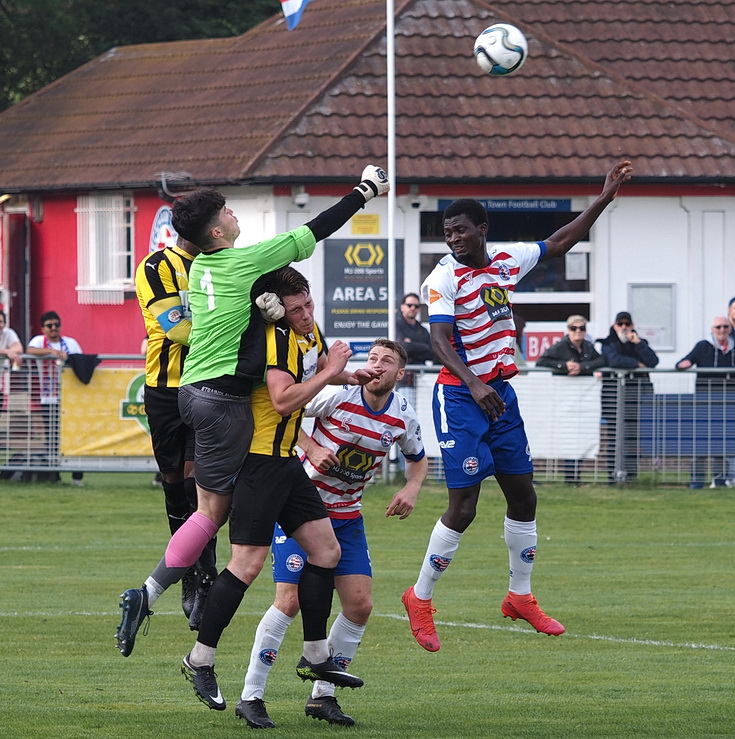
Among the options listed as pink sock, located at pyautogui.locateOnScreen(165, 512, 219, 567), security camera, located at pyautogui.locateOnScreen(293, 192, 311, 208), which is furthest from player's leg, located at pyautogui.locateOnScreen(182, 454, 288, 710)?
security camera, located at pyautogui.locateOnScreen(293, 192, 311, 208)

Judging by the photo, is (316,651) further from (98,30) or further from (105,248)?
(98,30)

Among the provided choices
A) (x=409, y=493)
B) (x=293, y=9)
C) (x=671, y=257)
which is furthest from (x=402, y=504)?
(x=671, y=257)

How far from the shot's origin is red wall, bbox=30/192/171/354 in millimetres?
27141

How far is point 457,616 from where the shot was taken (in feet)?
41.9

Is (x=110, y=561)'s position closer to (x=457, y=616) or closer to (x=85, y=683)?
(x=457, y=616)

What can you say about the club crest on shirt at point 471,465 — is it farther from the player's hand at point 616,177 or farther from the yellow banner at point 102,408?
the yellow banner at point 102,408

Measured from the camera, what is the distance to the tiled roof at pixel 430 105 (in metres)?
24.7

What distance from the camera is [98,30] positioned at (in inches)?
1435

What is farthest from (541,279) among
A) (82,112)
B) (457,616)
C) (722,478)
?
(457,616)

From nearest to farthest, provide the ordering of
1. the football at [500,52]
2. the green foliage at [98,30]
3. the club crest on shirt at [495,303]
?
the club crest on shirt at [495,303], the football at [500,52], the green foliage at [98,30]

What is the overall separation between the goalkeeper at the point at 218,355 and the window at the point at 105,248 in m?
18.8

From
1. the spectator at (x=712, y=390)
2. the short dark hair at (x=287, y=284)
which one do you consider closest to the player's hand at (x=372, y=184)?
the short dark hair at (x=287, y=284)

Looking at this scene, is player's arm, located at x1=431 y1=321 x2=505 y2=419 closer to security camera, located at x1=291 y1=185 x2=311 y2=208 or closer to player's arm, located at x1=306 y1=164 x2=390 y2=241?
player's arm, located at x1=306 y1=164 x2=390 y2=241

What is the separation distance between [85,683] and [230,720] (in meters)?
1.54
